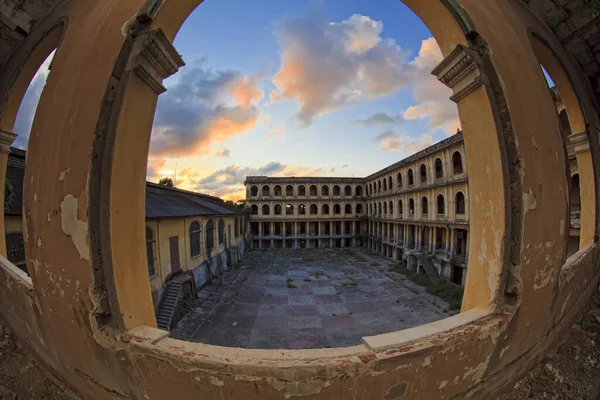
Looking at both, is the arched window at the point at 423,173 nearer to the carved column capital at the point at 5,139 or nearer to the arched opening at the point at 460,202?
the arched opening at the point at 460,202

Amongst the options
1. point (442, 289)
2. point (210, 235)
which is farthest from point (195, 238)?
point (442, 289)

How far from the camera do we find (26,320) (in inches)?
112

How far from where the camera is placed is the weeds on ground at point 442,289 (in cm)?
1234

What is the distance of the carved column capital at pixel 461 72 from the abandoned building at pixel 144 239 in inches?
0.6

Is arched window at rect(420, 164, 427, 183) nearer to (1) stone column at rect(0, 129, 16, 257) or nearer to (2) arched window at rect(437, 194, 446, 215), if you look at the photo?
(2) arched window at rect(437, 194, 446, 215)

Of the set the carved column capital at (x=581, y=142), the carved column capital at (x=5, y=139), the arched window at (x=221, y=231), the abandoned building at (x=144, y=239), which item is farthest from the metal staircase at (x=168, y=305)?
the carved column capital at (x=581, y=142)

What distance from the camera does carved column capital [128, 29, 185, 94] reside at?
234 centimetres

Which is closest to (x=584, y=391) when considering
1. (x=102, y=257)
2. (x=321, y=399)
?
(x=321, y=399)

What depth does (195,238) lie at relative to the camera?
1330cm

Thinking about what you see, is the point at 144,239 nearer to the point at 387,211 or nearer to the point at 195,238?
the point at 195,238

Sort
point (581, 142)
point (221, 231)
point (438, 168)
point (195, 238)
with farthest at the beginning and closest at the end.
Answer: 1. point (438, 168)
2. point (221, 231)
3. point (195, 238)
4. point (581, 142)

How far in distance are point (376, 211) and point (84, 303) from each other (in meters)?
27.4

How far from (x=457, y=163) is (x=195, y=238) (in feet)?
58.0

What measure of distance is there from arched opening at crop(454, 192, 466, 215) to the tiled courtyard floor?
18.8 ft
